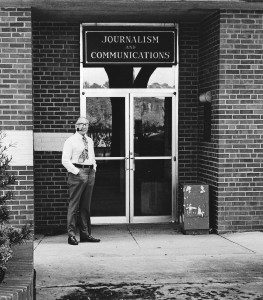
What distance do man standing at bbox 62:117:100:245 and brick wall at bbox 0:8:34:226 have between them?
2.57 ft

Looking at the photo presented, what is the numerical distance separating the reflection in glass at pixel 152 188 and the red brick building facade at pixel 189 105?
1.23 feet

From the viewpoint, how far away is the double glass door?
10.2 m

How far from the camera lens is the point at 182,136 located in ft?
33.9

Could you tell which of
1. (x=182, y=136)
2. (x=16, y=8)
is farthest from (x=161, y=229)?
(x=16, y=8)

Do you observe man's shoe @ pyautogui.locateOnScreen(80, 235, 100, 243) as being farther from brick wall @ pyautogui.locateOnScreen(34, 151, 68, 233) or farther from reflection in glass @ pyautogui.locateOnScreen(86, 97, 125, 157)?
reflection in glass @ pyautogui.locateOnScreen(86, 97, 125, 157)

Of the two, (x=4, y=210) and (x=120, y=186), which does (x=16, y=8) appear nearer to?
(x=120, y=186)

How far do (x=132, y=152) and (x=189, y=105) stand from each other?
4.48 feet

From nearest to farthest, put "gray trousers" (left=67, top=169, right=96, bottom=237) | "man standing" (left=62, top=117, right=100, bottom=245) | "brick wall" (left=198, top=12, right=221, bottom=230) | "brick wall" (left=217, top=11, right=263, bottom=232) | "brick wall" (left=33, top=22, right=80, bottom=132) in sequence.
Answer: "man standing" (left=62, top=117, right=100, bottom=245) → "gray trousers" (left=67, top=169, right=96, bottom=237) → "brick wall" (left=217, top=11, right=263, bottom=232) → "brick wall" (left=198, top=12, right=221, bottom=230) → "brick wall" (left=33, top=22, right=80, bottom=132)

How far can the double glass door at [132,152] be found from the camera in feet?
33.5

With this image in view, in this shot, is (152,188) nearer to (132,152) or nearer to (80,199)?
(132,152)

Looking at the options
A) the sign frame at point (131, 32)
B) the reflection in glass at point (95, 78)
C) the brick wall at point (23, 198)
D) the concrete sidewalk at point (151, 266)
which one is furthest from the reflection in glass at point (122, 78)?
the concrete sidewalk at point (151, 266)

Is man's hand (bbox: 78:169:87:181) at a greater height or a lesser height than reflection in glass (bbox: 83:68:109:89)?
→ lesser

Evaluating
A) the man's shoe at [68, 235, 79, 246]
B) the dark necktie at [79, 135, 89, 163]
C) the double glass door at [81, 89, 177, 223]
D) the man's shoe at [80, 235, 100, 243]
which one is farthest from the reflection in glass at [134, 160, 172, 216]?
the man's shoe at [68, 235, 79, 246]

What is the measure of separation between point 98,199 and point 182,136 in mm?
1930
